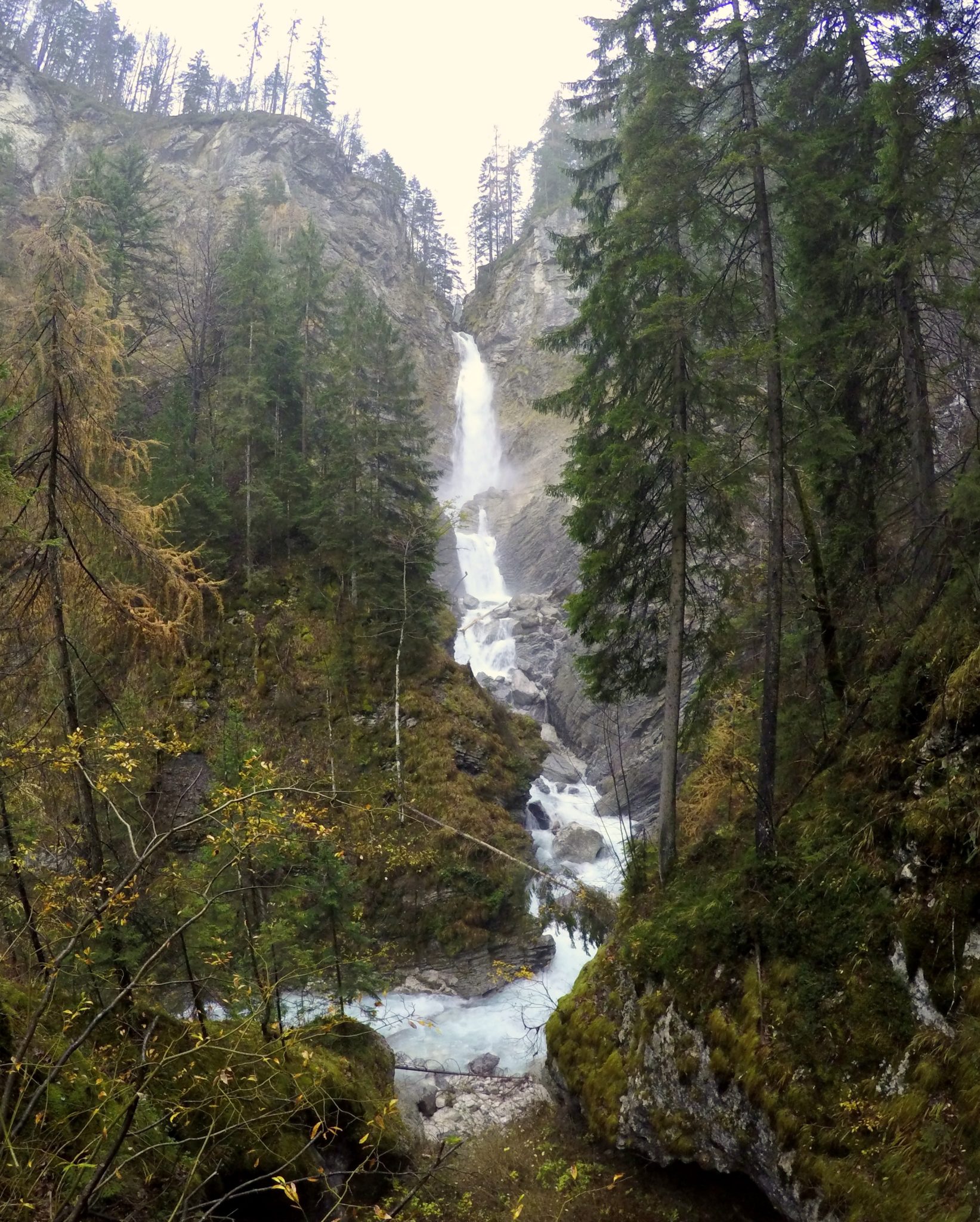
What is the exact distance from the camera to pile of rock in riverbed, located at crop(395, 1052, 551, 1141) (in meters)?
10.5

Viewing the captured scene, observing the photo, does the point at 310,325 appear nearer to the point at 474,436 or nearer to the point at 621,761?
the point at 621,761

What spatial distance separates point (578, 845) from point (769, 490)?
47.6 ft

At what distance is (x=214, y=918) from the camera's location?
10.9m

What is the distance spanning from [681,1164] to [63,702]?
8.04m

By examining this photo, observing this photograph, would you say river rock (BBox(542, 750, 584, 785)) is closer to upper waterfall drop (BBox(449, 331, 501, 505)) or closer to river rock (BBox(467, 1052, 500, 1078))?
river rock (BBox(467, 1052, 500, 1078))

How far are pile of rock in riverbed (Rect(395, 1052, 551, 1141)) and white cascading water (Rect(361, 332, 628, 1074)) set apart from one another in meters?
0.39

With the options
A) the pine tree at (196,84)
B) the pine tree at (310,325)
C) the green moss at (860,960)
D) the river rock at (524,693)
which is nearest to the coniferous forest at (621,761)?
the green moss at (860,960)

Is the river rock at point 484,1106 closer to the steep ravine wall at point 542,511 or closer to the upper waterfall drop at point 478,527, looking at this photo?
the steep ravine wall at point 542,511

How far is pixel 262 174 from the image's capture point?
176 ft

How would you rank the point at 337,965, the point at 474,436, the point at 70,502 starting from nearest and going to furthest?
the point at 70,502
the point at 337,965
the point at 474,436

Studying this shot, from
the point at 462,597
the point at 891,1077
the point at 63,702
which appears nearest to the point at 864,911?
the point at 891,1077

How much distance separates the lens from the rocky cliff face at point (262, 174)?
50312 millimetres

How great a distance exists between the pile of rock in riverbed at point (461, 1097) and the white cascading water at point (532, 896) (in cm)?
39

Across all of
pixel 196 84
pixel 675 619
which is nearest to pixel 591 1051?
pixel 675 619
